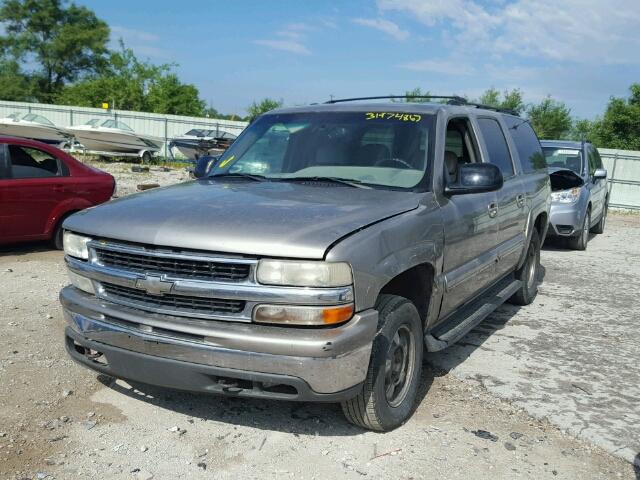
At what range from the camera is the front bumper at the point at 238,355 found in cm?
286

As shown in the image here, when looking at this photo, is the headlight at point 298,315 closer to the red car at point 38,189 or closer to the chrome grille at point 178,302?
the chrome grille at point 178,302

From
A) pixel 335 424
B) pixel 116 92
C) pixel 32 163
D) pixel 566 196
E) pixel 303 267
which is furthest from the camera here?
pixel 116 92

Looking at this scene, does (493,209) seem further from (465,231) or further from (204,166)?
(204,166)

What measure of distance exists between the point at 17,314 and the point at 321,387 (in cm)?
372

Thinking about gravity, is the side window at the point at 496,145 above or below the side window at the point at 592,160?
above

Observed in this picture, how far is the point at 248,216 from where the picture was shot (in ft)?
10.3

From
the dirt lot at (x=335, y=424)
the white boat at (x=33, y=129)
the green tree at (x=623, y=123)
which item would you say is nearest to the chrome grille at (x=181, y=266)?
the dirt lot at (x=335, y=424)

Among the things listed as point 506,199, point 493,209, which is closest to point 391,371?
point 493,209

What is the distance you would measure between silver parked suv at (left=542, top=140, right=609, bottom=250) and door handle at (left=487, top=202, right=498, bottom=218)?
18.4 ft

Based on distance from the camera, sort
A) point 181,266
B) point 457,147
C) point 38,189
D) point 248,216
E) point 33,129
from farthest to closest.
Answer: point 33,129 < point 38,189 < point 457,147 < point 248,216 < point 181,266

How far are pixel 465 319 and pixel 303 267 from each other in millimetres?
2089

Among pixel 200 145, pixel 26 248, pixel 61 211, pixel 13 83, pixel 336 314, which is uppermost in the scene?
pixel 13 83

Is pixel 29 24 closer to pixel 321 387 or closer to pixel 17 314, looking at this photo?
pixel 17 314

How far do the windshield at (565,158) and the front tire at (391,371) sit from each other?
328 inches
